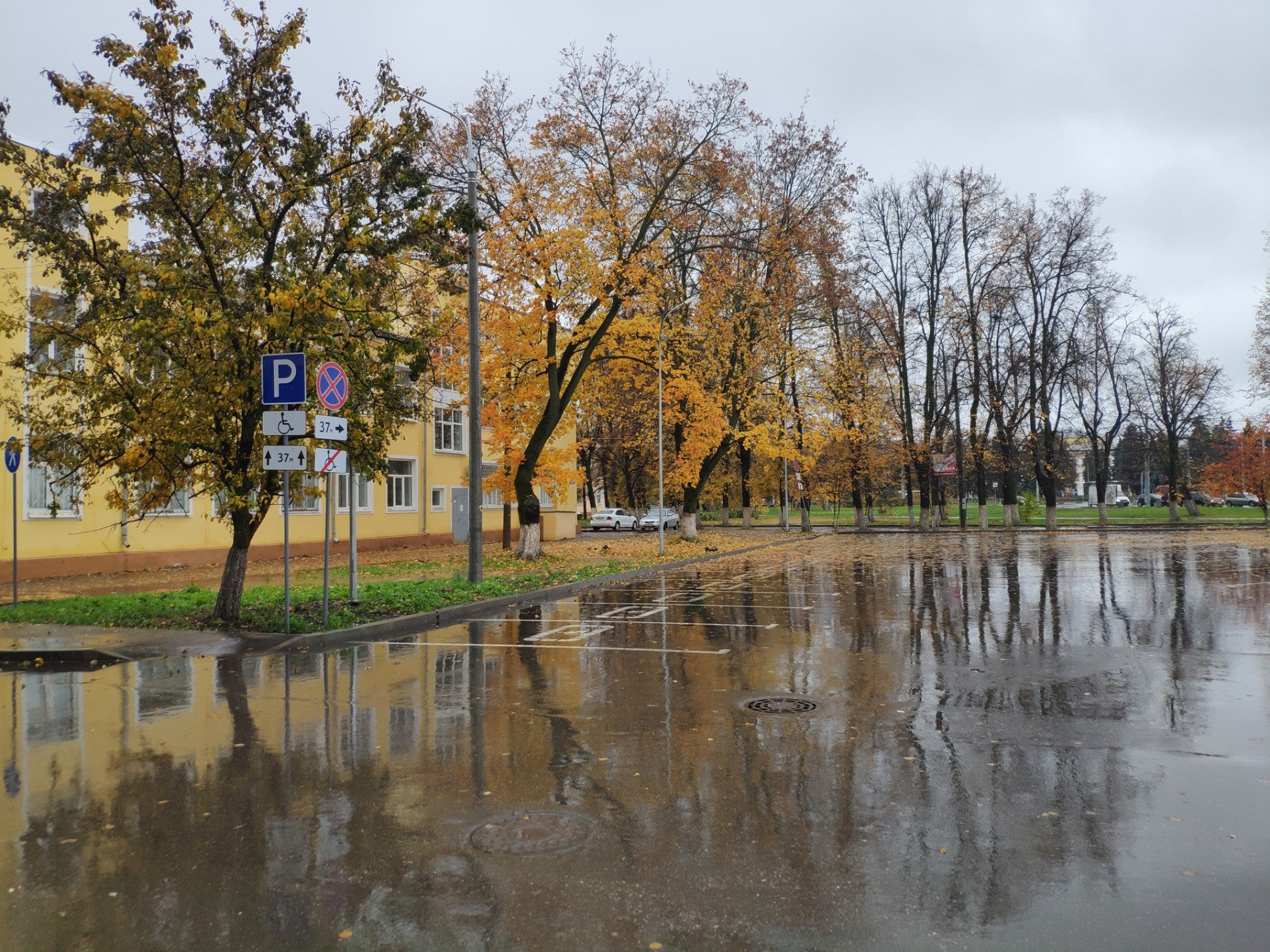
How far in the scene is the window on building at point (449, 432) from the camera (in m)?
40.9

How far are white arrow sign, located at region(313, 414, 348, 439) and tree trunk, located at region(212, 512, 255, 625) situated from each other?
2.05 metres

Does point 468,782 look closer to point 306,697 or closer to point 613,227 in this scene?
point 306,697

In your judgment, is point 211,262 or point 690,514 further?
point 690,514

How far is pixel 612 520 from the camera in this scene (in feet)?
201

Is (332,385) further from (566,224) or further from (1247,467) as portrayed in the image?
(1247,467)

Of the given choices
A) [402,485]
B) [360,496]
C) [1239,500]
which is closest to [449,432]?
[402,485]

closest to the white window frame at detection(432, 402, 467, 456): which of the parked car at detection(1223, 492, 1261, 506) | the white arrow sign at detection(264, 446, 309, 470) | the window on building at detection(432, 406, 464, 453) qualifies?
the window on building at detection(432, 406, 464, 453)

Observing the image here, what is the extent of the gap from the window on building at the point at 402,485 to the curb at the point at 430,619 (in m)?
17.6

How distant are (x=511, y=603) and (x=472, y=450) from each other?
135 inches

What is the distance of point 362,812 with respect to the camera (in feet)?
17.4

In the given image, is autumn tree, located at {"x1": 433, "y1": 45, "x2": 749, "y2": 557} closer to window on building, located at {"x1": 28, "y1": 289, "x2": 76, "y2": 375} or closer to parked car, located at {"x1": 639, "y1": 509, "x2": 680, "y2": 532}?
window on building, located at {"x1": 28, "y1": 289, "x2": 76, "y2": 375}

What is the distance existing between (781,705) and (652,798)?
2777mm

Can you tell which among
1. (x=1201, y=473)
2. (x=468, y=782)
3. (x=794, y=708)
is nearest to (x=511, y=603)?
(x=794, y=708)

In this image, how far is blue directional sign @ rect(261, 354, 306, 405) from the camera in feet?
37.5
